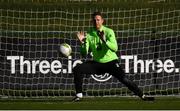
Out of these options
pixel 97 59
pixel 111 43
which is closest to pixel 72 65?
pixel 97 59

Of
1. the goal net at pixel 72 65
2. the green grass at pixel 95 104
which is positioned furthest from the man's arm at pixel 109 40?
the goal net at pixel 72 65

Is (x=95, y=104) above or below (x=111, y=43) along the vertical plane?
below

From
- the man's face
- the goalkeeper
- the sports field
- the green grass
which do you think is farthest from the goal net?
the man's face

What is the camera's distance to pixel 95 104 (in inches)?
434

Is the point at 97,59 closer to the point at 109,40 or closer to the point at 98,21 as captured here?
the point at 109,40

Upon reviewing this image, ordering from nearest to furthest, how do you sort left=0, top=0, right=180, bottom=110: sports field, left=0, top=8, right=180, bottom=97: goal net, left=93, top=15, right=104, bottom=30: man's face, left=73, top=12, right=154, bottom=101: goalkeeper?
left=93, top=15, right=104, bottom=30: man's face < left=73, top=12, right=154, bottom=101: goalkeeper < left=0, top=0, right=180, bottom=110: sports field < left=0, top=8, right=180, bottom=97: goal net

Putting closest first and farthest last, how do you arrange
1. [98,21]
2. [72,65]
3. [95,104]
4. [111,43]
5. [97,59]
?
[111,43]
[98,21]
[97,59]
[95,104]
[72,65]

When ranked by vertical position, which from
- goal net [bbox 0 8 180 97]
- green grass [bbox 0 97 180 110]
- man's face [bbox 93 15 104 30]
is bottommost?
green grass [bbox 0 97 180 110]

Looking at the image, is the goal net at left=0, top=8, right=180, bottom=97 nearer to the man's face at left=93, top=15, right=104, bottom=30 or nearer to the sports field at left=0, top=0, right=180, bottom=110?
the sports field at left=0, top=0, right=180, bottom=110

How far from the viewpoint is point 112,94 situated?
502 inches

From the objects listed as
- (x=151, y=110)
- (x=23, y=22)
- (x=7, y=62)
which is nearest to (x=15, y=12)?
(x=23, y=22)

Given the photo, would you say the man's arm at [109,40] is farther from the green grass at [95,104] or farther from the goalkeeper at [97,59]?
the green grass at [95,104]

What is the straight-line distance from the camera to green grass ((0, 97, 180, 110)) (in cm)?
1052

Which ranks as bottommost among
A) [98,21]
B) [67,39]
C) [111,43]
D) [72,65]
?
[72,65]
